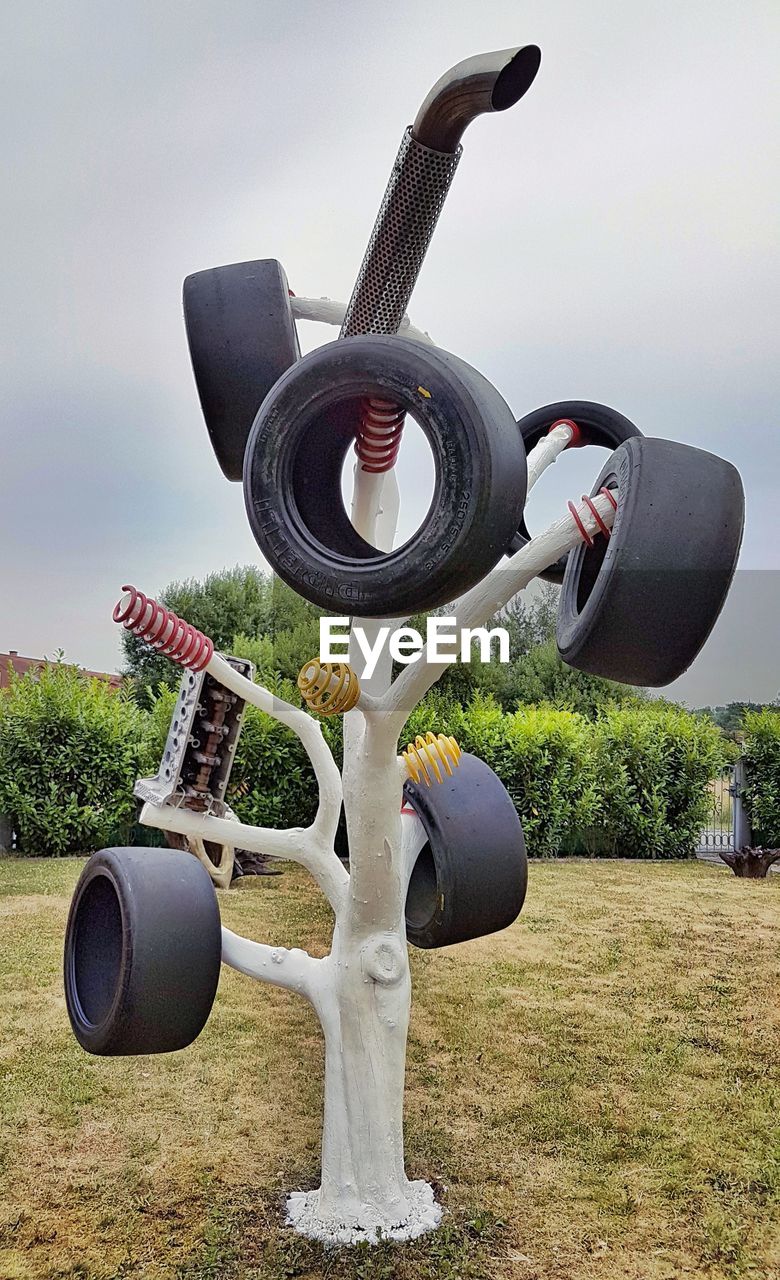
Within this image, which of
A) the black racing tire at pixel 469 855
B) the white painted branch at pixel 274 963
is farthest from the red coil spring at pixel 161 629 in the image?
the white painted branch at pixel 274 963

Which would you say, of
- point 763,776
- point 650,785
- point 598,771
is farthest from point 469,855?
point 763,776

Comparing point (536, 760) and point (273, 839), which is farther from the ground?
point (536, 760)

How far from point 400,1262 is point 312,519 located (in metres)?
2.15

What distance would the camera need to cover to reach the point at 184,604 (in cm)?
1798

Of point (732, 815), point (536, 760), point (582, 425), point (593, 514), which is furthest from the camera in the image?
point (732, 815)

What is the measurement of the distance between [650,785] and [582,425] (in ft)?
24.9

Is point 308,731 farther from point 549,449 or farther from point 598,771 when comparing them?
point 598,771

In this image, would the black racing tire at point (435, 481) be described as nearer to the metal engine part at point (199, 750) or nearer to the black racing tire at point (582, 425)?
the black racing tire at point (582, 425)

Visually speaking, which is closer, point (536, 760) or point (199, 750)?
point (199, 750)

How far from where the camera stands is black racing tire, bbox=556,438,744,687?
7.29ft

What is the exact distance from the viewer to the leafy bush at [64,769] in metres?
9.09

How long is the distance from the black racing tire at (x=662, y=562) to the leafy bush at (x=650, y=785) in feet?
25.8

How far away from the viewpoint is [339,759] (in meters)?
9.48

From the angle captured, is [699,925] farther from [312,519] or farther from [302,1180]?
[312,519]
